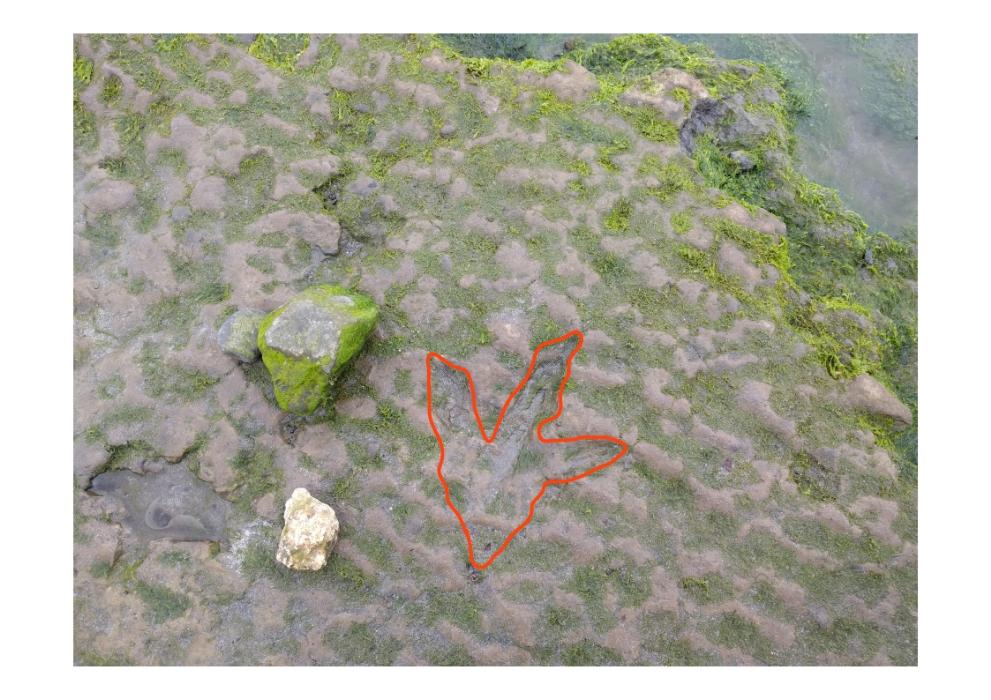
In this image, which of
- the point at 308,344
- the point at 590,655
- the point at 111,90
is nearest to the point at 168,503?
the point at 308,344

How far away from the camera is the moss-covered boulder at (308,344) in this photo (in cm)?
370

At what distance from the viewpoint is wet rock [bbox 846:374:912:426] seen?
400cm

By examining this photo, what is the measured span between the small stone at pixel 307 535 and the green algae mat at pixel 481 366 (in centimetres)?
13

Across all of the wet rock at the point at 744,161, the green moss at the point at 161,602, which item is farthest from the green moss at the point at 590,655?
the wet rock at the point at 744,161

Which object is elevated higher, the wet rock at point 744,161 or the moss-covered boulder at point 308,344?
the wet rock at point 744,161

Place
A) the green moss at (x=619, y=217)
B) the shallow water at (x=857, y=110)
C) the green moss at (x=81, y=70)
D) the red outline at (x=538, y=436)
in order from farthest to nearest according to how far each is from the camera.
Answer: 1. the shallow water at (x=857, y=110)
2. the green moss at (x=81, y=70)
3. the green moss at (x=619, y=217)
4. the red outline at (x=538, y=436)

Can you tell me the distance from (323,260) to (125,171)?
61.3 inches

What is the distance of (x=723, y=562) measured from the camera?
3.79 metres

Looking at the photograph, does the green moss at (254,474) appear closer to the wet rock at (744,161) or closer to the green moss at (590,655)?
the green moss at (590,655)

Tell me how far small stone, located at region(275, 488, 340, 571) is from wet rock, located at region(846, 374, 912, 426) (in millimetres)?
3361

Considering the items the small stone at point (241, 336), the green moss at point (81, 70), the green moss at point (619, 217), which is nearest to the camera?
the small stone at point (241, 336)

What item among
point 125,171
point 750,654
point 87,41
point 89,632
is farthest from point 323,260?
point 750,654

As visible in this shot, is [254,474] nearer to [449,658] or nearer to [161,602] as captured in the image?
[161,602]

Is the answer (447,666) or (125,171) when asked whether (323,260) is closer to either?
(125,171)
